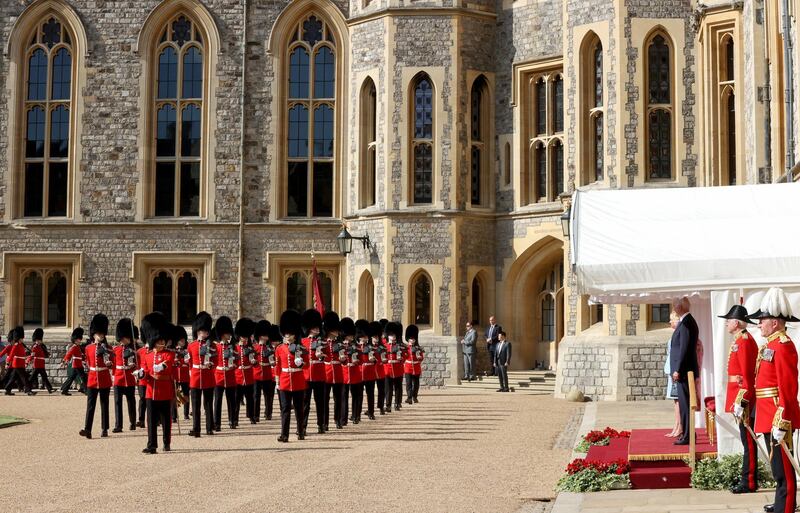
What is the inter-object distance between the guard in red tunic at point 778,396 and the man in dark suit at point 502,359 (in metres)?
13.7

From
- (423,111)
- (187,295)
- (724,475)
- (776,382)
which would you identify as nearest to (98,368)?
(724,475)

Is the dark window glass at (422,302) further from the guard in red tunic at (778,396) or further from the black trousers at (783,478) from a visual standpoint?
the black trousers at (783,478)

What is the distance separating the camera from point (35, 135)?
2705cm

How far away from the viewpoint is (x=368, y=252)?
24562 mm

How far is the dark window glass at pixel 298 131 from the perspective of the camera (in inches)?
1040

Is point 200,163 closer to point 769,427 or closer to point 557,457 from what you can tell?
point 557,457

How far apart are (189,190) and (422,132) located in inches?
229

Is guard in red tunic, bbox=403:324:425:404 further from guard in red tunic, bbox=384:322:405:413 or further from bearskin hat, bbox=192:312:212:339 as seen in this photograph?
bearskin hat, bbox=192:312:212:339

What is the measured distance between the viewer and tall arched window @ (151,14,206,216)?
26625mm

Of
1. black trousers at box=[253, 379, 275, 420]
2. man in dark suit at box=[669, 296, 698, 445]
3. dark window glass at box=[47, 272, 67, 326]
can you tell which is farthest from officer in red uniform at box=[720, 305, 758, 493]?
dark window glass at box=[47, 272, 67, 326]

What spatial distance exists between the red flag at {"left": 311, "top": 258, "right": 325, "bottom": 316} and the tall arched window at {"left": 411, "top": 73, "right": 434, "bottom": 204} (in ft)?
8.65

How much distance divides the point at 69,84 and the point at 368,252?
8.20m

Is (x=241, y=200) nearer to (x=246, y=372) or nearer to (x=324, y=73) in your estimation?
(x=324, y=73)

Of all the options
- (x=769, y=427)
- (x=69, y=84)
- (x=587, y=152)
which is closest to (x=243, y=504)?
(x=769, y=427)
